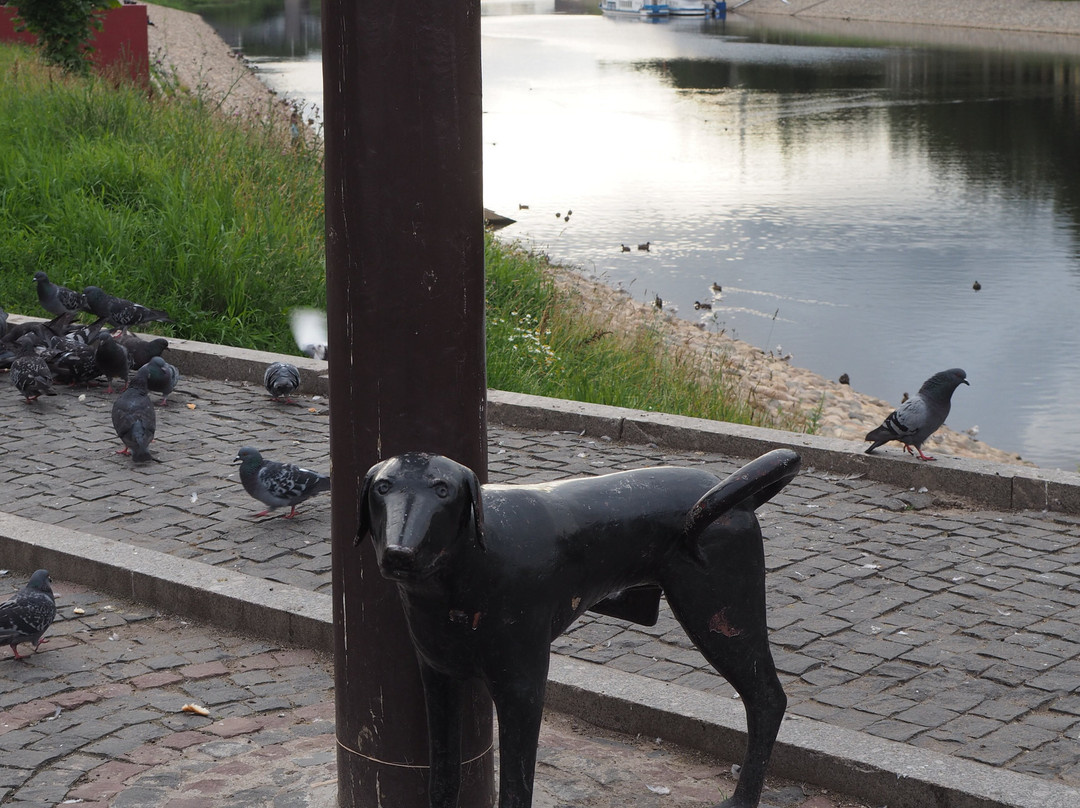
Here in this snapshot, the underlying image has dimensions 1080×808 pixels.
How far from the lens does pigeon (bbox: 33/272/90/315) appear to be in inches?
411

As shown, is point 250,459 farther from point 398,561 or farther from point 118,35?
point 118,35

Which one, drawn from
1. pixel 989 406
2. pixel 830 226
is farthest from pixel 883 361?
pixel 830 226

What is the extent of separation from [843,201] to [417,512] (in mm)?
24473

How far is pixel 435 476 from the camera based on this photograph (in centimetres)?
289

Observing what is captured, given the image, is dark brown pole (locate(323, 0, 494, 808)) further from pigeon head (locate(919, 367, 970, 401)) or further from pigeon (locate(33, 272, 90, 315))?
pigeon (locate(33, 272, 90, 315))

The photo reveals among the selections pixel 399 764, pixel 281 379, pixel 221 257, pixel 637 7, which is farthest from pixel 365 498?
pixel 637 7

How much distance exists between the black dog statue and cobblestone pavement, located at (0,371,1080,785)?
141 centimetres

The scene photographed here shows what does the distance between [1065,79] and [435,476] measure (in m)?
42.6

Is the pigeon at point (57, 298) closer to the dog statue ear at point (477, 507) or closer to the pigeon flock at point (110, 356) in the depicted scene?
the pigeon flock at point (110, 356)

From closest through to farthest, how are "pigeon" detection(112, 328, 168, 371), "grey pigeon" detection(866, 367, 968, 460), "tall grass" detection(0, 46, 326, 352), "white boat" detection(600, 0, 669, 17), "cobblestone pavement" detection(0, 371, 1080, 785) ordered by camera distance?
"cobblestone pavement" detection(0, 371, 1080, 785), "grey pigeon" detection(866, 367, 968, 460), "pigeon" detection(112, 328, 168, 371), "tall grass" detection(0, 46, 326, 352), "white boat" detection(600, 0, 669, 17)

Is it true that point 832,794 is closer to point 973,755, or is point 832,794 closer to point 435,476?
point 973,755

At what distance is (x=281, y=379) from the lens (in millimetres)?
8914

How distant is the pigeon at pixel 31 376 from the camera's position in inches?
356

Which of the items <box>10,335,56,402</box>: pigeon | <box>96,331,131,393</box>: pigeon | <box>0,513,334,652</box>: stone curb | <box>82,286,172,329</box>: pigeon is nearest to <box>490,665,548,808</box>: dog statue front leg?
<box>0,513,334,652</box>: stone curb
